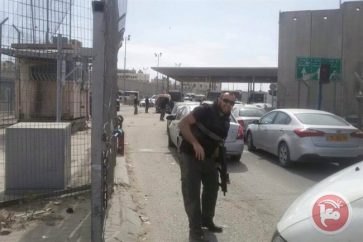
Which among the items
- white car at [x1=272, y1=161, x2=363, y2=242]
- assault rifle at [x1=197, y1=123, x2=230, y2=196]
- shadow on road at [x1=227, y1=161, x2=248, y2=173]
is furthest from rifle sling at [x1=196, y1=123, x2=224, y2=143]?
shadow on road at [x1=227, y1=161, x2=248, y2=173]

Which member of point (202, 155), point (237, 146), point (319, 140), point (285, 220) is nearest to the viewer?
point (285, 220)

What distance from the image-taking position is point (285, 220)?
10.1ft

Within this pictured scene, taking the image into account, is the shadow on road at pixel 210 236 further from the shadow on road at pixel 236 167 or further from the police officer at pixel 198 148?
the shadow on road at pixel 236 167

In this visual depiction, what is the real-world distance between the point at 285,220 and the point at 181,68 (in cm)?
5604

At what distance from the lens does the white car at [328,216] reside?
2664mm

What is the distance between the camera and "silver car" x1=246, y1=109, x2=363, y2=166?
10.6m

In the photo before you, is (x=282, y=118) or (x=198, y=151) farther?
(x=282, y=118)

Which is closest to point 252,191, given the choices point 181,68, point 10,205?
point 10,205

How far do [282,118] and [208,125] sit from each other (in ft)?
22.5

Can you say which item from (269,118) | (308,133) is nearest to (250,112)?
(269,118)

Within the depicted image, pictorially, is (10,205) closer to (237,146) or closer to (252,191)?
(252,191)

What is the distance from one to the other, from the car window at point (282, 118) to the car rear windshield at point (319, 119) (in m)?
0.26

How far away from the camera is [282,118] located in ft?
39.7

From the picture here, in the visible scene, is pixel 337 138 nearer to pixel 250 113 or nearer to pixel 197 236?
pixel 197 236
